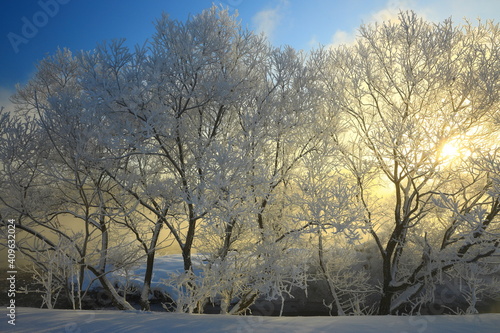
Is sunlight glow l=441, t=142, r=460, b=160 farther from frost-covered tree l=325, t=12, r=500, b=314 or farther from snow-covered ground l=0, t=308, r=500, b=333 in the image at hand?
→ snow-covered ground l=0, t=308, r=500, b=333

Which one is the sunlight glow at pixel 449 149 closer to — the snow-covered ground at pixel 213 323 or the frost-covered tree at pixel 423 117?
the frost-covered tree at pixel 423 117

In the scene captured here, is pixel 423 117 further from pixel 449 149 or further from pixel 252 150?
pixel 252 150

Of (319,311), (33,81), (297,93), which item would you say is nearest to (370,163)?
(297,93)

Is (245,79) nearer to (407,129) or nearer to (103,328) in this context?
(407,129)

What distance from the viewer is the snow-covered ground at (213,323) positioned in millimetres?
3174

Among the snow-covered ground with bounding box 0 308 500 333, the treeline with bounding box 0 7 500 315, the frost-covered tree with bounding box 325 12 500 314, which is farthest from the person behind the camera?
the frost-covered tree with bounding box 325 12 500 314

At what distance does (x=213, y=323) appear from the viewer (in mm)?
3469

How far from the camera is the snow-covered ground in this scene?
Result: 125 inches

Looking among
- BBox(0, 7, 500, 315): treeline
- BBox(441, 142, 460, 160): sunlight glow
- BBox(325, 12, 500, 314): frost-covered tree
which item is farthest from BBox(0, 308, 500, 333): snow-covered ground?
BBox(441, 142, 460, 160): sunlight glow

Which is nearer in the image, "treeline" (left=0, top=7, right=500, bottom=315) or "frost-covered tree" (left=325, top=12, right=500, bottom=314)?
"treeline" (left=0, top=7, right=500, bottom=315)

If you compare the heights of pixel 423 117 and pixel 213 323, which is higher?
pixel 423 117

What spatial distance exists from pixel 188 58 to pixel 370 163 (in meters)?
6.25

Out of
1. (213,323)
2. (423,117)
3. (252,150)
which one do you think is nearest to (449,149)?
(423,117)

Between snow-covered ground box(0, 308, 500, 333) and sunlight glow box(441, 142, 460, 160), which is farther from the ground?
sunlight glow box(441, 142, 460, 160)
